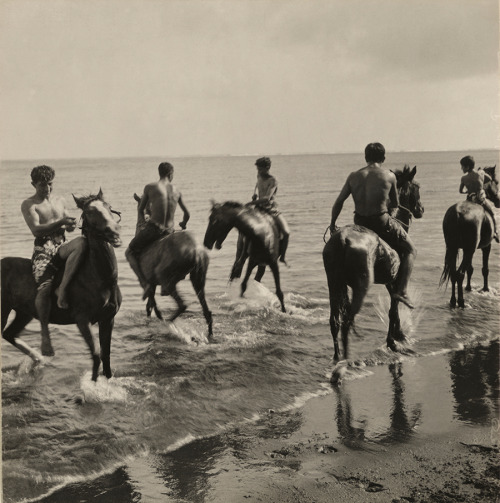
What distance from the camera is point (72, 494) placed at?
543cm

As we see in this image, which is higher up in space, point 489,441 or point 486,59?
point 486,59

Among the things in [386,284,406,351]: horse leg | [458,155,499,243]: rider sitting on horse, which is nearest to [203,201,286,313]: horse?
[386,284,406,351]: horse leg

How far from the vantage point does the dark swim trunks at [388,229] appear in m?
8.59

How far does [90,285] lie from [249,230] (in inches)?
160

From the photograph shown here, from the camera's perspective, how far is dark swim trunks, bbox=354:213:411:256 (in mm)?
8594

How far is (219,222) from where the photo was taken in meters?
10.2

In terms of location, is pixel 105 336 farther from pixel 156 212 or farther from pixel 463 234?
pixel 463 234

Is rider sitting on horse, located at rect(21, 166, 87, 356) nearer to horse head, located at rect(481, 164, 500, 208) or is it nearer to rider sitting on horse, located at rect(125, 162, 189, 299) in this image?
rider sitting on horse, located at rect(125, 162, 189, 299)

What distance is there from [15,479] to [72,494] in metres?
Result: 0.74

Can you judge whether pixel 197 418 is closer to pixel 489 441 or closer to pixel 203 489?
pixel 203 489

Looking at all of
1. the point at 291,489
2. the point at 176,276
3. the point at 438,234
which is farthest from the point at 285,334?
the point at 438,234

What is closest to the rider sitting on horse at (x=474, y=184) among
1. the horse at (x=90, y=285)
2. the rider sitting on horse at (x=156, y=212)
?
the rider sitting on horse at (x=156, y=212)

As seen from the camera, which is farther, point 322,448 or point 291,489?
point 322,448

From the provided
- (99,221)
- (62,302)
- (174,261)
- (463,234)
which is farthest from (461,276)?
(62,302)
